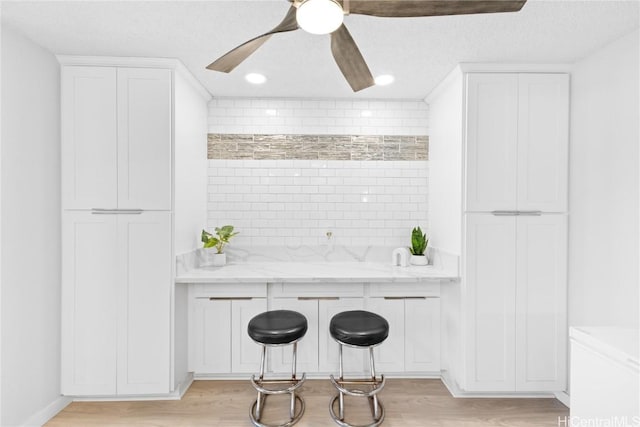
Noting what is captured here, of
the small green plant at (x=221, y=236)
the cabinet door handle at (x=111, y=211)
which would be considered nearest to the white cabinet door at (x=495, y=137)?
Result: the small green plant at (x=221, y=236)

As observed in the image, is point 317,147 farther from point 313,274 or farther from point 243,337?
point 243,337

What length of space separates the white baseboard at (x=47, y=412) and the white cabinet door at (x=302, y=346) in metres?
1.46

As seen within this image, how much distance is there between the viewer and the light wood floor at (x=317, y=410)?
7.49 feet

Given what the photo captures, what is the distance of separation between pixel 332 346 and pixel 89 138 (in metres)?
2.36

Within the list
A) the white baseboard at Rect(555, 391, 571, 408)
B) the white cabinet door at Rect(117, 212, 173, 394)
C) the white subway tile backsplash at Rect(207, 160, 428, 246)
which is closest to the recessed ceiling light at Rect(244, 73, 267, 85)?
the white subway tile backsplash at Rect(207, 160, 428, 246)

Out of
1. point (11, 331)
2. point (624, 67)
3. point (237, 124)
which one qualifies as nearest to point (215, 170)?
point (237, 124)

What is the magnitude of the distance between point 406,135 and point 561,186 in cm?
133

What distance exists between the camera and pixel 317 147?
325 cm

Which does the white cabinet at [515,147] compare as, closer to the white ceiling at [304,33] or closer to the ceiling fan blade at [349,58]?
the white ceiling at [304,33]

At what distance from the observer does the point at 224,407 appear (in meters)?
2.45

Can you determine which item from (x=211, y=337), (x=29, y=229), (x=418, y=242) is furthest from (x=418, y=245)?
(x=29, y=229)

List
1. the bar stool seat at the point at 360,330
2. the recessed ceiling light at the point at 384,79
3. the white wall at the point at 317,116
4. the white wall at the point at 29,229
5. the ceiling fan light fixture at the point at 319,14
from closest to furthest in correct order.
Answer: the ceiling fan light fixture at the point at 319,14 → the white wall at the point at 29,229 → the bar stool seat at the point at 360,330 → the recessed ceiling light at the point at 384,79 → the white wall at the point at 317,116

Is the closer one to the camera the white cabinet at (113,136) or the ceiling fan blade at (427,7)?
the ceiling fan blade at (427,7)

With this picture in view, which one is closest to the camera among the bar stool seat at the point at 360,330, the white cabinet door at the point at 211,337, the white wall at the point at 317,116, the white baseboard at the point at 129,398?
the bar stool seat at the point at 360,330
